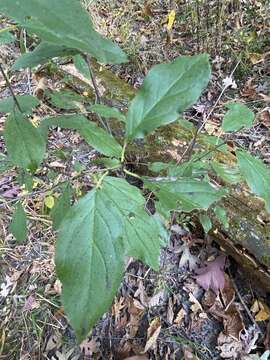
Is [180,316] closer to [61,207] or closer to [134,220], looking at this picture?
[61,207]

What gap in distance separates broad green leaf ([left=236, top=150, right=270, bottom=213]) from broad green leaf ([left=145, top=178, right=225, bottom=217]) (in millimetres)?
73

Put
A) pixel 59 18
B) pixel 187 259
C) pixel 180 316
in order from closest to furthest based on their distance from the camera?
pixel 59 18, pixel 180 316, pixel 187 259

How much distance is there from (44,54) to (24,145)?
0.57 ft

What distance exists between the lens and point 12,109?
82 cm

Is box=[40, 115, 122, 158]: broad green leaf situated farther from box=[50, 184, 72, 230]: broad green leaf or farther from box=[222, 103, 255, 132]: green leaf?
box=[222, 103, 255, 132]: green leaf

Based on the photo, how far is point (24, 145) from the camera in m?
0.77

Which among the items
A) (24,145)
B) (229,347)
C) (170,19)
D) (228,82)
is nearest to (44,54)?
(24,145)

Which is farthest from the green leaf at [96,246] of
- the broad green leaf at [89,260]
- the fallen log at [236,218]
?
the fallen log at [236,218]

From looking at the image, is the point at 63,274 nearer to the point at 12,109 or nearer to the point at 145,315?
the point at 12,109

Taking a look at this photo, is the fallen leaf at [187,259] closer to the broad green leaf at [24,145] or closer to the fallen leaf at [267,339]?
the fallen leaf at [267,339]

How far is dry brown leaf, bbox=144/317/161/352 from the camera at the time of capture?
64.0 inches

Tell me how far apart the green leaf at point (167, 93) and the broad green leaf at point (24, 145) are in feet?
0.58

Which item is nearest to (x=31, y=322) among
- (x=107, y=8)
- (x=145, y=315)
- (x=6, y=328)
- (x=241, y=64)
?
(x=6, y=328)

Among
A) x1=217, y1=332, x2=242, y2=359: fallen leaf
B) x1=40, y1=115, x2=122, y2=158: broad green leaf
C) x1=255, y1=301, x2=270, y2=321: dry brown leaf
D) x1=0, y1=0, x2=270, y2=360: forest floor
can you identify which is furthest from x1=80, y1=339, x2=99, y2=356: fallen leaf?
x1=40, y1=115, x2=122, y2=158: broad green leaf
